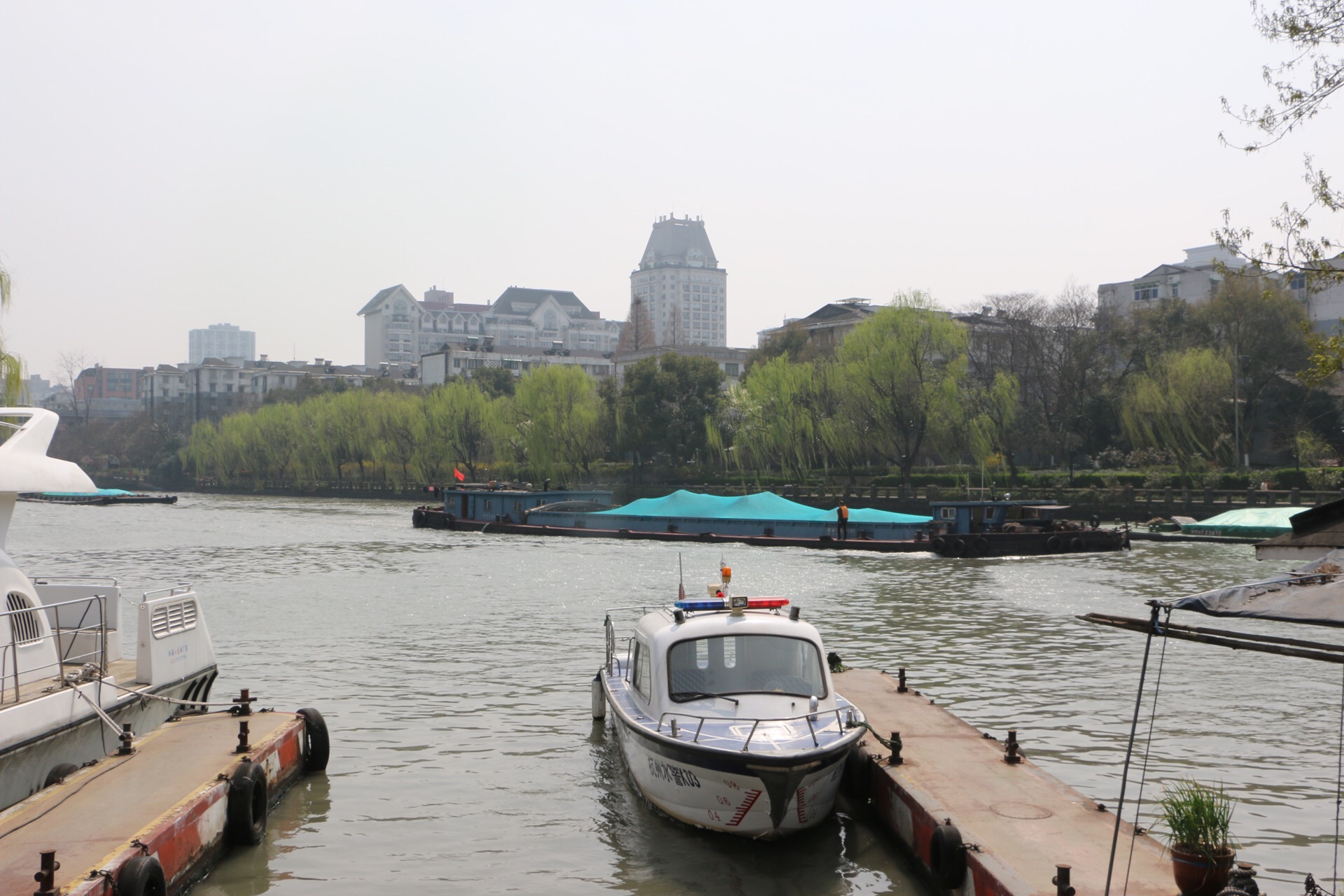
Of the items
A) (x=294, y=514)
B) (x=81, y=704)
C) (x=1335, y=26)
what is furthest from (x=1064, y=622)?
(x=294, y=514)

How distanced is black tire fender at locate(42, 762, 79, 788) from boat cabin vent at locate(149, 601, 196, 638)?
266 cm

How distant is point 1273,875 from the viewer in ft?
33.3

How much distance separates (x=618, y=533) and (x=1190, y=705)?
1564 inches

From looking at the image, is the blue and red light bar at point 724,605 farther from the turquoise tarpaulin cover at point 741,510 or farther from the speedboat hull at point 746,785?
the turquoise tarpaulin cover at point 741,510

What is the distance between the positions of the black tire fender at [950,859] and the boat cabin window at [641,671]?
12.4ft

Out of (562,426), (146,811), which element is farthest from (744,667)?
(562,426)

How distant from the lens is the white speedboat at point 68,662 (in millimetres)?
11078

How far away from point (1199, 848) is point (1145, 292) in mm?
95187

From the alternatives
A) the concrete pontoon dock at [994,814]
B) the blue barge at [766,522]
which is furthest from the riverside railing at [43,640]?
the blue barge at [766,522]

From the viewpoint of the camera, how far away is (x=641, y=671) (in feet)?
41.1

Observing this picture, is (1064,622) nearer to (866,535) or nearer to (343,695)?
(343,695)

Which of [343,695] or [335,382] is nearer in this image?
[343,695]

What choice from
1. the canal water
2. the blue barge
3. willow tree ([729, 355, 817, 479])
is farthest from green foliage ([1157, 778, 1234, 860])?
willow tree ([729, 355, 817, 479])

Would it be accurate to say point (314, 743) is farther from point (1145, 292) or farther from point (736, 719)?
point (1145, 292)
